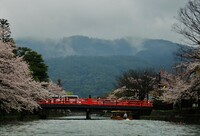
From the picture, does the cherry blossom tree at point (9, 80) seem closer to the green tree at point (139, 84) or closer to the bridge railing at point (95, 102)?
the bridge railing at point (95, 102)

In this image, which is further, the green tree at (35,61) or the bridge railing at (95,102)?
the green tree at (35,61)

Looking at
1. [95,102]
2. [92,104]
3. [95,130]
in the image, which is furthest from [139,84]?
[95,130]

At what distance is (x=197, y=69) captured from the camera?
45.2 meters

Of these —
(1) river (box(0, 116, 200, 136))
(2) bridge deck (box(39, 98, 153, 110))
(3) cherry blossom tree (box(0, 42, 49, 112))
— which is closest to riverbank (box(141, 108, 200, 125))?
(2) bridge deck (box(39, 98, 153, 110))

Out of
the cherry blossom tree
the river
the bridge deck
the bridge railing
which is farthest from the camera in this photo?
the bridge railing

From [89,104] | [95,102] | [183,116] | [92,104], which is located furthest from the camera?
[95,102]

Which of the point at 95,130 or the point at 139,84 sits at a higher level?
the point at 139,84

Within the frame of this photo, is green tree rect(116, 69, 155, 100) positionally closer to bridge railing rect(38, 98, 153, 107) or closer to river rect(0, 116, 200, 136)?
bridge railing rect(38, 98, 153, 107)

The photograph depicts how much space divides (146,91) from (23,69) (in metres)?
69.0

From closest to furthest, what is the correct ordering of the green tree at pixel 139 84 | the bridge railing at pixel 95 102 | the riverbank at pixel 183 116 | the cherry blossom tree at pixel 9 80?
the cherry blossom tree at pixel 9 80 → the riverbank at pixel 183 116 → the bridge railing at pixel 95 102 → the green tree at pixel 139 84

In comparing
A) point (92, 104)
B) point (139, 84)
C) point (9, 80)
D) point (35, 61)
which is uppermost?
point (35, 61)

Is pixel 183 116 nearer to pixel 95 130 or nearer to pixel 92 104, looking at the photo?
pixel 95 130

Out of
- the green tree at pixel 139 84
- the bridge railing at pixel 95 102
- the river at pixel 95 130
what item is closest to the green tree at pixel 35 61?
the bridge railing at pixel 95 102

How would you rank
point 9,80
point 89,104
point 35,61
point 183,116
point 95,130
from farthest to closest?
point 35,61 < point 89,104 < point 183,116 < point 9,80 < point 95,130
